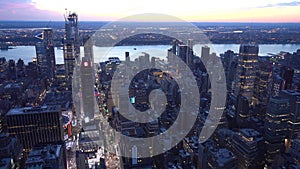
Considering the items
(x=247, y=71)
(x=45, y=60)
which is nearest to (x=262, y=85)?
(x=247, y=71)

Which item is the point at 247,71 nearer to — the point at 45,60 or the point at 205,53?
the point at 205,53

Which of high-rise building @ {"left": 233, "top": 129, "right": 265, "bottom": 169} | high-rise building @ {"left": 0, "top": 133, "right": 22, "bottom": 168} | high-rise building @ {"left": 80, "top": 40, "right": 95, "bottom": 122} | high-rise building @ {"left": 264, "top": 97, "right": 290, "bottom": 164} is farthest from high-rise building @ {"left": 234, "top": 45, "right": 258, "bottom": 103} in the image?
high-rise building @ {"left": 0, "top": 133, "right": 22, "bottom": 168}

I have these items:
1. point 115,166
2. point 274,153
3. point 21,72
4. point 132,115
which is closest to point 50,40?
point 21,72

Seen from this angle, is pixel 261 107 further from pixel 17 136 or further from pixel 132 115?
pixel 17 136

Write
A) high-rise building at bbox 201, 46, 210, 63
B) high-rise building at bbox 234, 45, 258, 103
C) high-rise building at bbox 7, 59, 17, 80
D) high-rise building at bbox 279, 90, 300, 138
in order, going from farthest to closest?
high-rise building at bbox 7, 59, 17, 80
high-rise building at bbox 201, 46, 210, 63
high-rise building at bbox 234, 45, 258, 103
high-rise building at bbox 279, 90, 300, 138

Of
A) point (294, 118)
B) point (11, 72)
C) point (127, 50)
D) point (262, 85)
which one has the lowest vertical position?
point (294, 118)

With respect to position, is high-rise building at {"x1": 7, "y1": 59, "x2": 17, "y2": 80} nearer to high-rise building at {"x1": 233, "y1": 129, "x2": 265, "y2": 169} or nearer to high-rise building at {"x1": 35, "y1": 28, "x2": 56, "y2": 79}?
high-rise building at {"x1": 35, "y1": 28, "x2": 56, "y2": 79}
